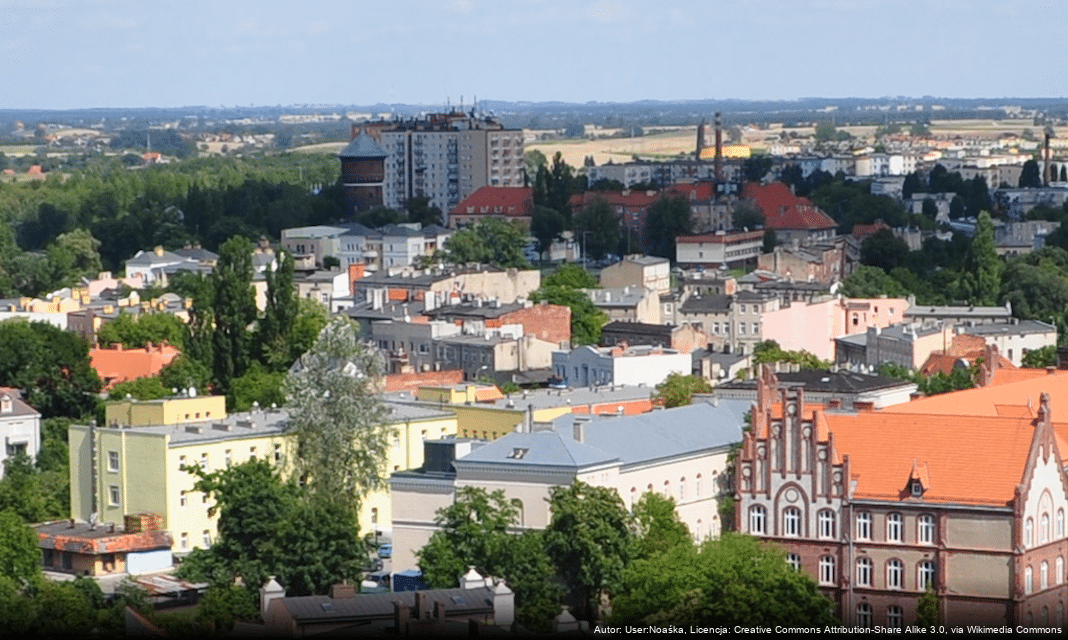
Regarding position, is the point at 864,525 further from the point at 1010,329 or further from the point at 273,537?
the point at 1010,329

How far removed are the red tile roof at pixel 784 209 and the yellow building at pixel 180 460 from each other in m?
57.4

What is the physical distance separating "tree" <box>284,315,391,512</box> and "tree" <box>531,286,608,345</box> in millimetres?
21830

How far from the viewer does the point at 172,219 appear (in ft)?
320

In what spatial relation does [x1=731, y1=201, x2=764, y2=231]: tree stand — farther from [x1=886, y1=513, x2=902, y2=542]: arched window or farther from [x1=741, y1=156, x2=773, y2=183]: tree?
[x1=886, y1=513, x2=902, y2=542]: arched window

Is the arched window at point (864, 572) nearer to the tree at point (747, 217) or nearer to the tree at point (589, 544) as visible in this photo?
the tree at point (589, 544)

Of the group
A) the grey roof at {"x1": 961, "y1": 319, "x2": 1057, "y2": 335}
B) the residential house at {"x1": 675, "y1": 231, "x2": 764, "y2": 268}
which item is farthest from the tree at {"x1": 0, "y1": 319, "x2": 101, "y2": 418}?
the residential house at {"x1": 675, "y1": 231, "x2": 764, "y2": 268}

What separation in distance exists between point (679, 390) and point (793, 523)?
10.5 meters

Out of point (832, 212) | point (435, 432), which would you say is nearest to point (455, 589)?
point (435, 432)

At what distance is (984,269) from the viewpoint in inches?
2876

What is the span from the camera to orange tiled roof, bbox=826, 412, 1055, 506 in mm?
32844

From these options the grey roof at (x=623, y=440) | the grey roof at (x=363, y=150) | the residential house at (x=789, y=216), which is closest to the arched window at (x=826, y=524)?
the grey roof at (x=623, y=440)

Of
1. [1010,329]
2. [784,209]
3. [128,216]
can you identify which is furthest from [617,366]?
[784,209]

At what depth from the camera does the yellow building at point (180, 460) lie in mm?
38406

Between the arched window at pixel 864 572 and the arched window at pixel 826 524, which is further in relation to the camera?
the arched window at pixel 826 524
